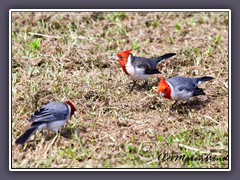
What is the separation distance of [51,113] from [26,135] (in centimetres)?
47

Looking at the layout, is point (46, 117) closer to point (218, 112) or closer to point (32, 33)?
point (218, 112)

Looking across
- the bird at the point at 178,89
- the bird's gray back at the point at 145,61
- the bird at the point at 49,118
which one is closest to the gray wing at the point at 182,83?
the bird at the point at 178,89

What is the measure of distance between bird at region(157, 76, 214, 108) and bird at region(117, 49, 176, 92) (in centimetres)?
56

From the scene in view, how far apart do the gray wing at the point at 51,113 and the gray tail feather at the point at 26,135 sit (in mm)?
116

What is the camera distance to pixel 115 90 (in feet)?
29.5

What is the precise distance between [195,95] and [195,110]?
22cm

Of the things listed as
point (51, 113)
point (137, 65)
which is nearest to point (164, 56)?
point (137, 65)

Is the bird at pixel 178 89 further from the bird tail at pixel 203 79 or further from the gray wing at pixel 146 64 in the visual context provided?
the gray wing at pixel 146 64

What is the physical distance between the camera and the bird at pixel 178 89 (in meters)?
8.45

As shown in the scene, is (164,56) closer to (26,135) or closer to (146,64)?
(146,64)

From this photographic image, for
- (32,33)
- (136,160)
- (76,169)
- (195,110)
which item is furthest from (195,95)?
(32,33)

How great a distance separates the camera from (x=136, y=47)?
10.2 metres

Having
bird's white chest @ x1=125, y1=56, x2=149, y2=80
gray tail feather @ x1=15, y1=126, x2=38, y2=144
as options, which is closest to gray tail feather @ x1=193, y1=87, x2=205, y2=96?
bird's white chest @ x1=125, y1=56, x2=149, y2=80

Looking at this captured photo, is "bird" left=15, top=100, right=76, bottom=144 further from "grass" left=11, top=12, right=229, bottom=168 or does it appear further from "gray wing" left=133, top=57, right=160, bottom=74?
"gray wing" left=133, top=57, right=160, bottom=74
